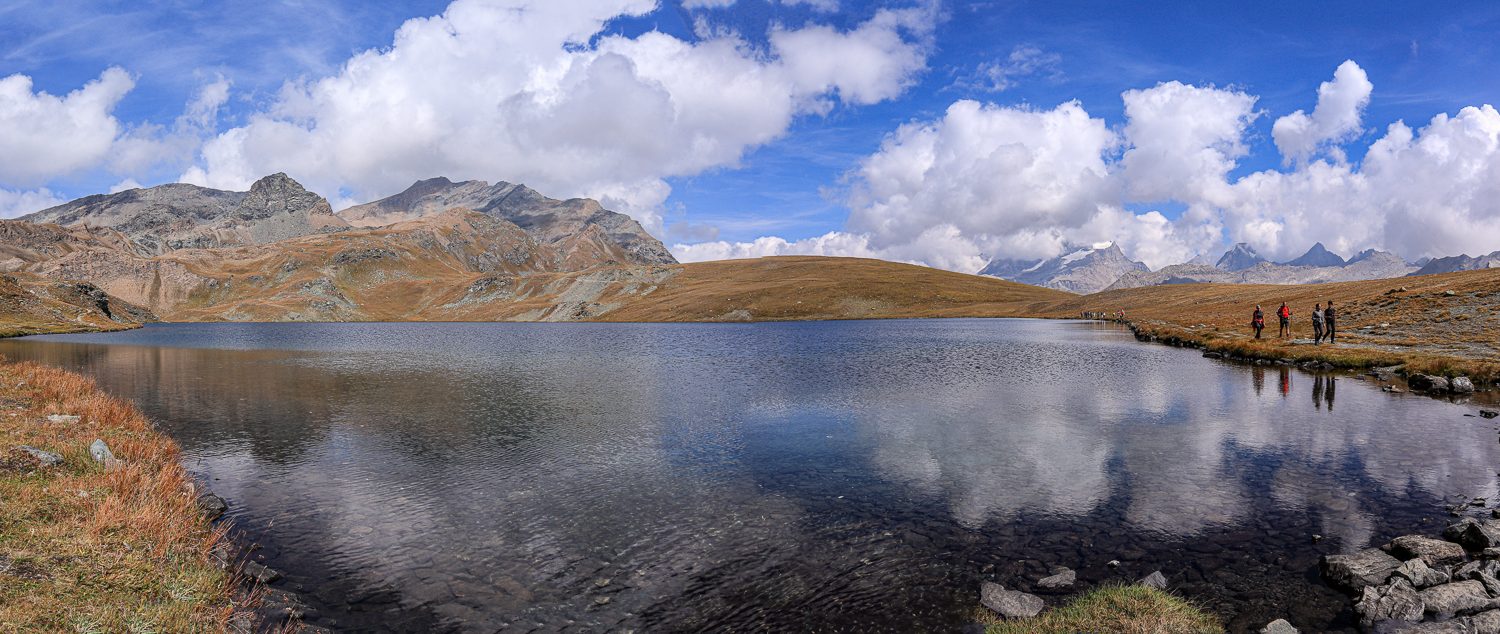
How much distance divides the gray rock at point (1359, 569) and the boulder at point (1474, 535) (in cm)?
232

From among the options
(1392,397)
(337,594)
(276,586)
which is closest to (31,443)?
(276,586)

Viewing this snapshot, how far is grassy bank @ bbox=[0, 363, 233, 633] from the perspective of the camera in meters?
11.5

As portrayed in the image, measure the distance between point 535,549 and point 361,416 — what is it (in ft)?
88.6

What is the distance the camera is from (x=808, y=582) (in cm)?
1662

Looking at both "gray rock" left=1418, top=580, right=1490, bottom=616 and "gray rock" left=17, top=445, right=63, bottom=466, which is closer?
"gray rock" left=1418, top=580, right=1490, bottom=616

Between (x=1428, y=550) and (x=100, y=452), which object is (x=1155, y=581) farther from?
(x=100, y=452)

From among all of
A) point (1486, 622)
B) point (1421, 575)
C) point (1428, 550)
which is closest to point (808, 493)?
point (1421, 575)

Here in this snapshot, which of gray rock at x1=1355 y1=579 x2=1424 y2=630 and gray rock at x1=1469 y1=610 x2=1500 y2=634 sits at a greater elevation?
gray rock at x1=1469 y1=610 x2=1500 y2=634

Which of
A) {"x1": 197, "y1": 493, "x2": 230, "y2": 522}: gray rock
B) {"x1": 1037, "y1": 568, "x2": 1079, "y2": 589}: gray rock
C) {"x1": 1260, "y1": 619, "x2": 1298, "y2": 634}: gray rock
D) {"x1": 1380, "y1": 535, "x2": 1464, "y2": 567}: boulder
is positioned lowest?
{"x1": 1037, "y1": 568, "x2": 1079, "y2": 589}: gray rock

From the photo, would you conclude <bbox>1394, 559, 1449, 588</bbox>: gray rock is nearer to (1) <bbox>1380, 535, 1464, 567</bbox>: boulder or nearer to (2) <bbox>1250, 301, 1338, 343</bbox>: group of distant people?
(1) <bbox>1380, 535, 1464, 567</bbox>: boulder

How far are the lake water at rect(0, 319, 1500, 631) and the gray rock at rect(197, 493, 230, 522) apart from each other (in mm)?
754

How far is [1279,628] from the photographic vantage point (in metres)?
13.4

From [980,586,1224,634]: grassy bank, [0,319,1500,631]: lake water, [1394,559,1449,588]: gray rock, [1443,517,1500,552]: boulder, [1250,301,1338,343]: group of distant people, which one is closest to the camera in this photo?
[980,586,1224,634]: grassy bank

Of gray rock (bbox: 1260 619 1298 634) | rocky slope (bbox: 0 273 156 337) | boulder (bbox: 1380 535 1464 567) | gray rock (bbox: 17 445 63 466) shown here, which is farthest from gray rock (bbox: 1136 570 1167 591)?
rocky slope (bbox: 0 273 156 337)
